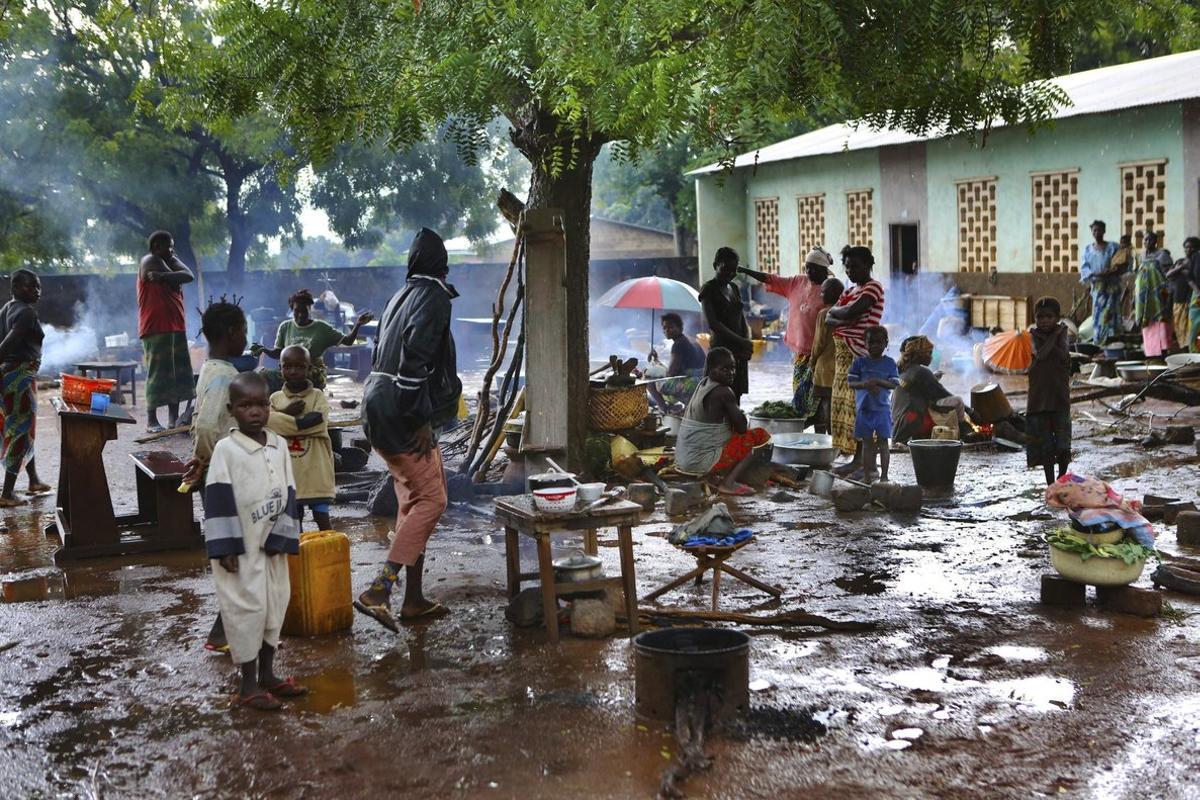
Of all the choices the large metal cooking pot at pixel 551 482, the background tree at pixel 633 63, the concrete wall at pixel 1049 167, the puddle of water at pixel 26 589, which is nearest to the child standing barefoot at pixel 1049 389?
the background tree at pixel 633 63

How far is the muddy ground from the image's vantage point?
4.69 m

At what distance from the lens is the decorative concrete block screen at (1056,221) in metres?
20.0

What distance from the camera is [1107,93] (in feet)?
63.7

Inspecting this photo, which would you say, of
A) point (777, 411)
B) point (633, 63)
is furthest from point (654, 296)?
point (633, 63)

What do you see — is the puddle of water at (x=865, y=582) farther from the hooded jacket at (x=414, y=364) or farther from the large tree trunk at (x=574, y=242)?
the large tree trunk at (x=574, y=242)

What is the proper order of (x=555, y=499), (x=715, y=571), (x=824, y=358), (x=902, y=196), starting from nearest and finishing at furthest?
(x=555, y=499) → (x=715, y=571) → (x=824, y=358) → (x=902, y=196)

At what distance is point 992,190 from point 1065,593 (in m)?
16.2

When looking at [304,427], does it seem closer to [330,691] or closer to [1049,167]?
[330,691]

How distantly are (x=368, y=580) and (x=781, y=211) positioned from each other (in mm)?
21256

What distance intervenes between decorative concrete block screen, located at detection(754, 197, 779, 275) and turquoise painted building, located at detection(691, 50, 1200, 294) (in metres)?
0.04

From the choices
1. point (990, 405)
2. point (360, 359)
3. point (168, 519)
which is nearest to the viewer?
point (168, 519)

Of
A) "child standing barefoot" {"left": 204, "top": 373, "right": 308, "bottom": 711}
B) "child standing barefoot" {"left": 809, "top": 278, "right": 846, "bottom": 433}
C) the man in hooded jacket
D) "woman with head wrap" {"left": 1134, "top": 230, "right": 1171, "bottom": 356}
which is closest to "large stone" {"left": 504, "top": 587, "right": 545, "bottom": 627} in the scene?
the man in hooded jacket

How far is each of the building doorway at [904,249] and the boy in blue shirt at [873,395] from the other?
14476 mm

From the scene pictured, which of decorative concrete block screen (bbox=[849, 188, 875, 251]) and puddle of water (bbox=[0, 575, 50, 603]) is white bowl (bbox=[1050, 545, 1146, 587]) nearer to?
puddle of water (bbox=[0, 575, 50, 603])
